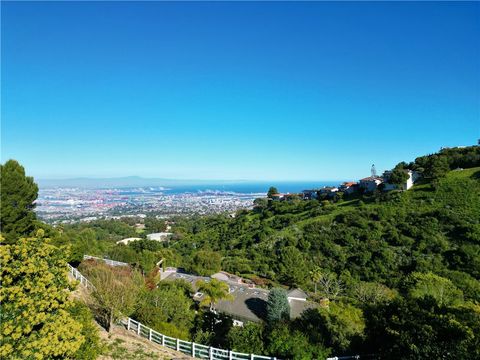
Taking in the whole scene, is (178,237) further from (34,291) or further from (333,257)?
(34,291)

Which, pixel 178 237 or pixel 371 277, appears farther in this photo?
pixel 178 237

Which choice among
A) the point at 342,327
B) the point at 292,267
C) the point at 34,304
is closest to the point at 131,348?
the point at 34,304

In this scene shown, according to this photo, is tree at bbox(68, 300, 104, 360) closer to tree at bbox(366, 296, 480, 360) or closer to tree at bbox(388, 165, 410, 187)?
tree at bbox(366, 296, 480, 360)

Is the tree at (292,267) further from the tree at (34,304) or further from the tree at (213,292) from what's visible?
the tree at (34,304)

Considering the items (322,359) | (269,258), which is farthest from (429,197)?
(322,359)

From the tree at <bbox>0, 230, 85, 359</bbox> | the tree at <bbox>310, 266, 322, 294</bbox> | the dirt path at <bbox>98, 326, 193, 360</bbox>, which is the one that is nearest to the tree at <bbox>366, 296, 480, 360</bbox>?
the dirt path at <bbox>98, 326, 193, 360</bbox>
